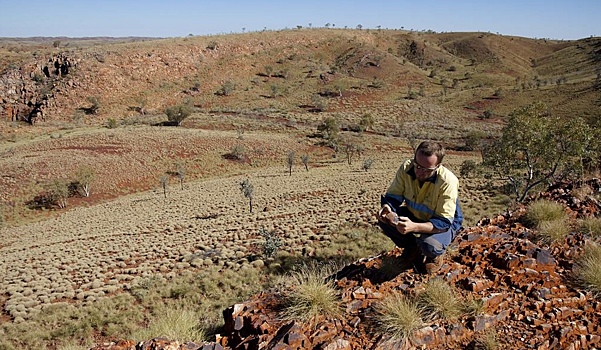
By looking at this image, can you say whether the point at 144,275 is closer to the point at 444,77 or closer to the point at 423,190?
the point at 423,190

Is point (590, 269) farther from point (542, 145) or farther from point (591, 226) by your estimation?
point (542, 145)

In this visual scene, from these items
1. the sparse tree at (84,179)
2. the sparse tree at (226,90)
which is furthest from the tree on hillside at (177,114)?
the sparse tree at (84,179)

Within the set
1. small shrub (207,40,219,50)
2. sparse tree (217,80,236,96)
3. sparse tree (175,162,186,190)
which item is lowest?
sparse tree (175,162,186,190)

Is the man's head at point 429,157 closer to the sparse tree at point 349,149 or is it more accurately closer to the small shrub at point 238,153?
the sparse tree at point 349,149

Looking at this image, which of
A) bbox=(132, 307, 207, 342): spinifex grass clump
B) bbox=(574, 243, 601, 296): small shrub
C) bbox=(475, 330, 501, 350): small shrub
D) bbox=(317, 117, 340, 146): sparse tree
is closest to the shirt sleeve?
bbox=(475, 330, 501, 350): small shrub

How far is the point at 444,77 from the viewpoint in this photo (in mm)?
86875

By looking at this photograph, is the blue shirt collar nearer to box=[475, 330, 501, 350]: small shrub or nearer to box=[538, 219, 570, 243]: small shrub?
box=[475, 330, 501, 350]: small shrub

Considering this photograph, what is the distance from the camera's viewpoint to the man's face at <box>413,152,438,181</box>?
4.53m

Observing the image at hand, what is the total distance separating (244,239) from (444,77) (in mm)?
80129

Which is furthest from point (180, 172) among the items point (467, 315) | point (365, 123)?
point (467, 315)

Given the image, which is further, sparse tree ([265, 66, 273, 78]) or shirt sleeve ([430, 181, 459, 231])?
sparse tree ([265, 66, 273, 78])

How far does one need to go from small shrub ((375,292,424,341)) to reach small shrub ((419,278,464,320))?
0.40ft

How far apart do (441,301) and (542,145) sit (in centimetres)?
1399

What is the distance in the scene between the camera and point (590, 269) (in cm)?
452
